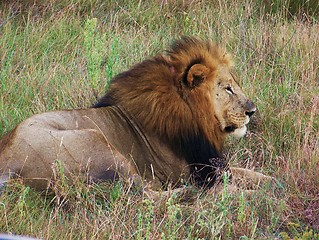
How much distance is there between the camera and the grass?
4.15 metres

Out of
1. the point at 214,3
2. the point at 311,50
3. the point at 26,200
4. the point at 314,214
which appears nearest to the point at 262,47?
the point at 311,50

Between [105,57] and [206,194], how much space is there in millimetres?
2630

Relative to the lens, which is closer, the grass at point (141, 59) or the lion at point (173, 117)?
the grass at point (141, 59)

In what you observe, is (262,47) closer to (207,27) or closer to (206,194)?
(207,27)

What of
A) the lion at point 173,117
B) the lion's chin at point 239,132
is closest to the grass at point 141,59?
the lion's chin at point 239,132

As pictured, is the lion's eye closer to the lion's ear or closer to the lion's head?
the lion's head

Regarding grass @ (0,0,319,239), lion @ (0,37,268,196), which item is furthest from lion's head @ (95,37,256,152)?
grass @ (0,0,319,239)

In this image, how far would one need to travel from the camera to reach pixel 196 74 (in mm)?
5305

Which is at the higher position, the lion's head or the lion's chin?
the lion's head

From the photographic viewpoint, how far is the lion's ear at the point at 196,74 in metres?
5.30

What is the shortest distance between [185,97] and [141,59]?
5.87ft

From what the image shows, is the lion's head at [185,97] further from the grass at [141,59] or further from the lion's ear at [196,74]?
the grass at [141,59]

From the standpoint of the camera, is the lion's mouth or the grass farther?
the lion's mouth

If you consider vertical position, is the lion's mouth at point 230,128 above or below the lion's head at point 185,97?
below
